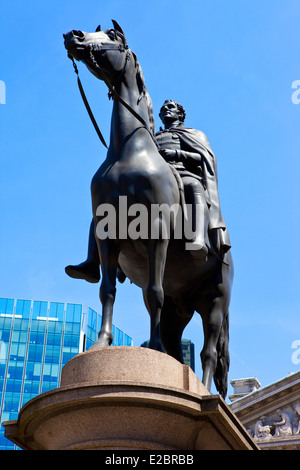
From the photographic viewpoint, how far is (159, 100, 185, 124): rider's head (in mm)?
9836

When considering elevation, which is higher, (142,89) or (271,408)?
(271,408)

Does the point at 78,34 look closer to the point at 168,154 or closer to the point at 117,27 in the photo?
the point at 117,27

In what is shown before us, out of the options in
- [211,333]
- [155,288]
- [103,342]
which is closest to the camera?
[103,342]

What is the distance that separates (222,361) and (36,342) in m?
65.0

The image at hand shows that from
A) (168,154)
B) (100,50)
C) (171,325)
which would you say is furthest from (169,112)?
(171,325)

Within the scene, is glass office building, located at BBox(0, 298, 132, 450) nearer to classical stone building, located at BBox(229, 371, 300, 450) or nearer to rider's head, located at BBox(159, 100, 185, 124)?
classical stone building, located at BBox(229, 371, 300, 450)

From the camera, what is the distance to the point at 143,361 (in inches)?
252

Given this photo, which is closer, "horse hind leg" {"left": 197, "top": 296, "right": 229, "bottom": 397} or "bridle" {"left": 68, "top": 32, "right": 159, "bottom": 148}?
"bridle" {"left": 68, "top": 32, "right": 159, "bottom": 148}

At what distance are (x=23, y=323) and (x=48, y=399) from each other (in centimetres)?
6864

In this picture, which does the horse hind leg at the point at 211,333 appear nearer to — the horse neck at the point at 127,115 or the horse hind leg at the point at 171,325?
the horse hind leg at the point at 171,325

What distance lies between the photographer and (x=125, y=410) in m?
6.09

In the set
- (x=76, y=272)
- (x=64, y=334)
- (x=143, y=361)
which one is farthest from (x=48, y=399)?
(x=64, y=334)

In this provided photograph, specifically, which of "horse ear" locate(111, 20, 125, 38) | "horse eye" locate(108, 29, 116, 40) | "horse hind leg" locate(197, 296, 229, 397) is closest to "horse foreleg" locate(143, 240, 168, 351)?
"horse hind leg" locate(197, 296, 229, 397)

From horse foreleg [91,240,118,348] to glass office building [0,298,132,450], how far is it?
60.2 m
